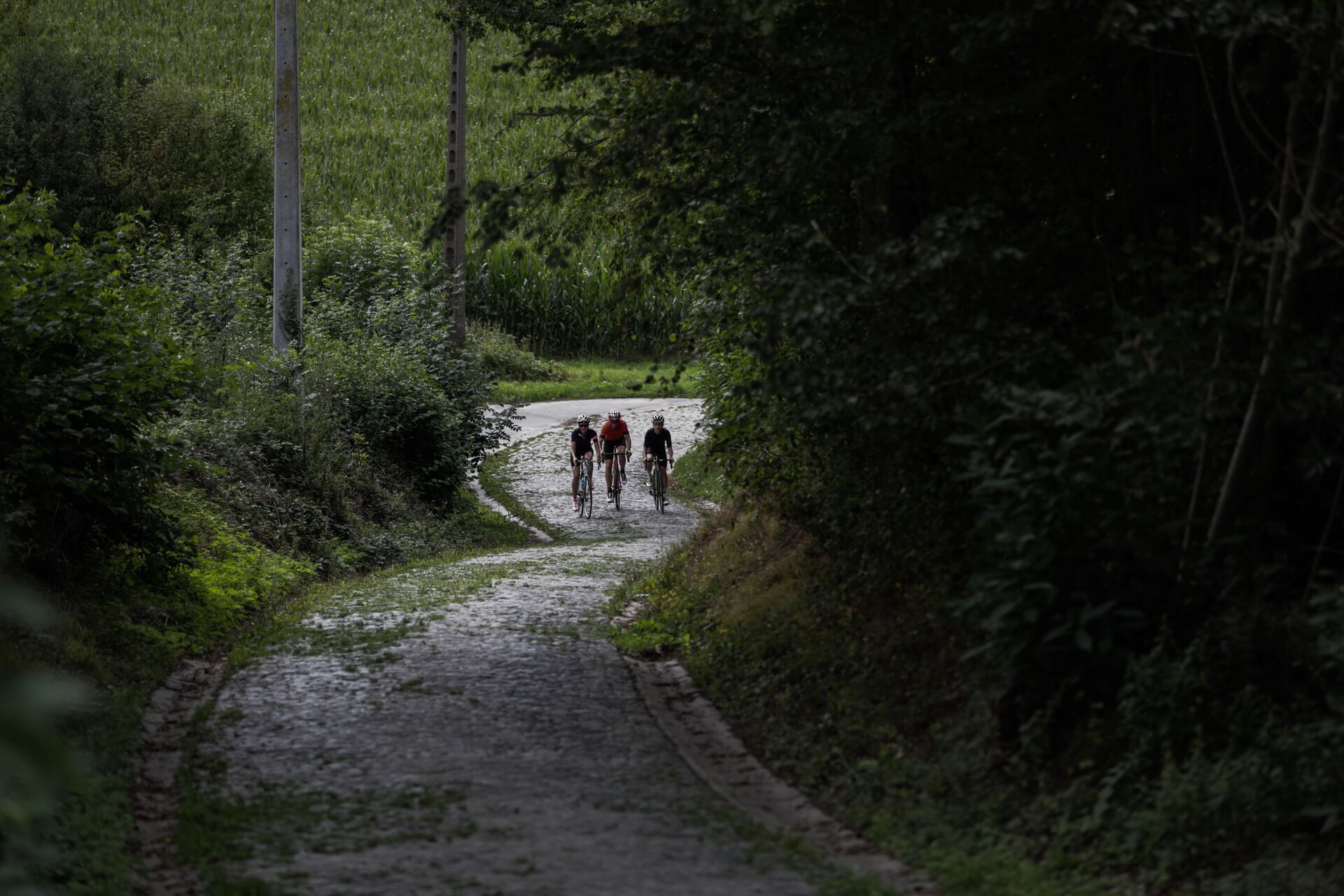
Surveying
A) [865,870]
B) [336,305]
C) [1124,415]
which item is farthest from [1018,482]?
[336,305]

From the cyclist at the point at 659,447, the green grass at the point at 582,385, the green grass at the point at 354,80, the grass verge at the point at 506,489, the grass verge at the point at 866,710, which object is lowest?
the grass verge at the point at 506,489

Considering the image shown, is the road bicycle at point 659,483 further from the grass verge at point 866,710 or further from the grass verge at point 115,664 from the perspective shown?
the grass verge at point 866,710

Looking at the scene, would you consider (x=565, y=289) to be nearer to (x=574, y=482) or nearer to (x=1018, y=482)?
(x=574, y=482)

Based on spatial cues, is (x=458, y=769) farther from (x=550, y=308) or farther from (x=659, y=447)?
(x=550, y=308)

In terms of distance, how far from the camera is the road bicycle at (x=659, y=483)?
27000mm

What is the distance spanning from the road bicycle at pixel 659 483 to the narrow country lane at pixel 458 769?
12293 millimetres

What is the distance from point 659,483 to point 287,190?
9.26 metres

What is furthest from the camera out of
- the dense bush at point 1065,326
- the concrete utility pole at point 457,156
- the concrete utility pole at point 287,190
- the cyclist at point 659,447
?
the concrete utility pole at point 457,156

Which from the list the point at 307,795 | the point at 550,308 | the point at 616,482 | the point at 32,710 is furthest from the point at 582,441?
the point at 32,710

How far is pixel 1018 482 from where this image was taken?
7.26 m

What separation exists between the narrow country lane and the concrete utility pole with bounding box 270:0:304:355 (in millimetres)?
8884

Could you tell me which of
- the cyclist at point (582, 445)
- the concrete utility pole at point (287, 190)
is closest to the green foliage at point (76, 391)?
the concrete utility pole at point (287, 190)

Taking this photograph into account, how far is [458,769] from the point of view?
27.7 ft

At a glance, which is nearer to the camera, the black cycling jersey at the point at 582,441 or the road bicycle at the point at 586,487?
the black cycling jersey at the point at 582,441
